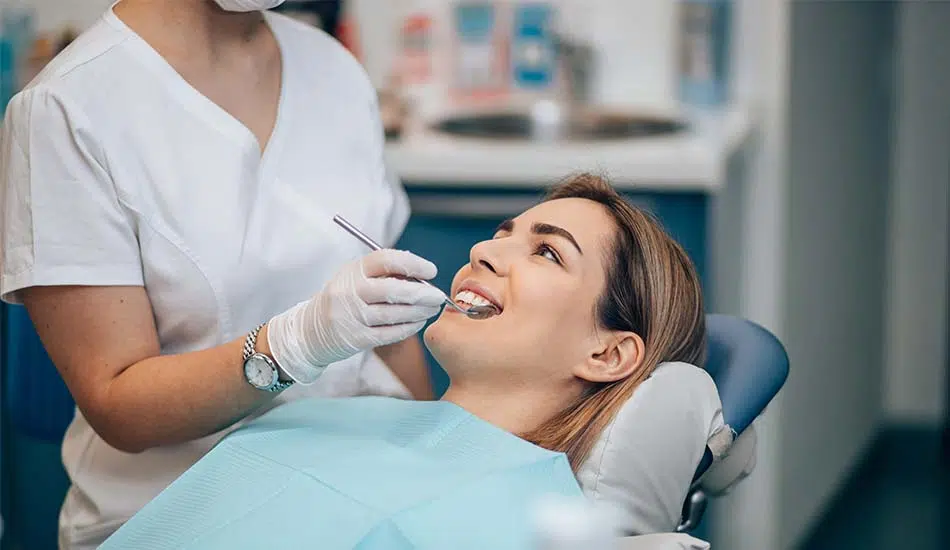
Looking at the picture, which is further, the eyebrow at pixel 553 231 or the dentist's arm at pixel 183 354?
the eyebrow at pixel 553 231

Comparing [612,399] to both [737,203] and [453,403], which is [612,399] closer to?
[453,403]

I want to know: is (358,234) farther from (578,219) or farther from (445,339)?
(578,219)

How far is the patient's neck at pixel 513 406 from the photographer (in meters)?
1.42

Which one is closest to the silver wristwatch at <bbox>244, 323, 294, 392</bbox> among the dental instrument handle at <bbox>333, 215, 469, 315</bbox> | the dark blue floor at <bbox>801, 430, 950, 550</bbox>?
the dental instrument handle at <bbox>333, 215, 469, 315</bbox>

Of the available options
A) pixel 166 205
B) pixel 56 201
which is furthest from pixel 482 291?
pixel 56 201

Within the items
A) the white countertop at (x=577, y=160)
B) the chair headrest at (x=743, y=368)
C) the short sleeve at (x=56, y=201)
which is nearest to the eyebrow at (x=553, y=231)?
the chair headrest at (x=743, y=368)

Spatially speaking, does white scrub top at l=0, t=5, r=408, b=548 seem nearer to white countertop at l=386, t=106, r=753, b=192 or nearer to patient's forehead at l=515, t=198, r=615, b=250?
patient's forehead at l=515, t=198, r=615, b=250

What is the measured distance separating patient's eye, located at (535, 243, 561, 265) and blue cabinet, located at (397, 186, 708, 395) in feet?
2.73

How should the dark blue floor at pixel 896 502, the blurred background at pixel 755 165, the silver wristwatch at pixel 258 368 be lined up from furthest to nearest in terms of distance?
the dark blue floor at pixel 896 502, the blurred background at pixel 755 165, the silver wristwatch at pixel 258 368

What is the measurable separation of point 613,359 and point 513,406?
13 centimetres

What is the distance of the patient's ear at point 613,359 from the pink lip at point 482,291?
0.12 metres

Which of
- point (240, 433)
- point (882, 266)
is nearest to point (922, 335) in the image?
point (882, 266)

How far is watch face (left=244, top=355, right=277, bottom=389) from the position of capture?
1.27m

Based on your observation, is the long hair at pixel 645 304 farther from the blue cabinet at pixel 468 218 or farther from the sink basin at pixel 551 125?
the sink basin at pixel 551 125
